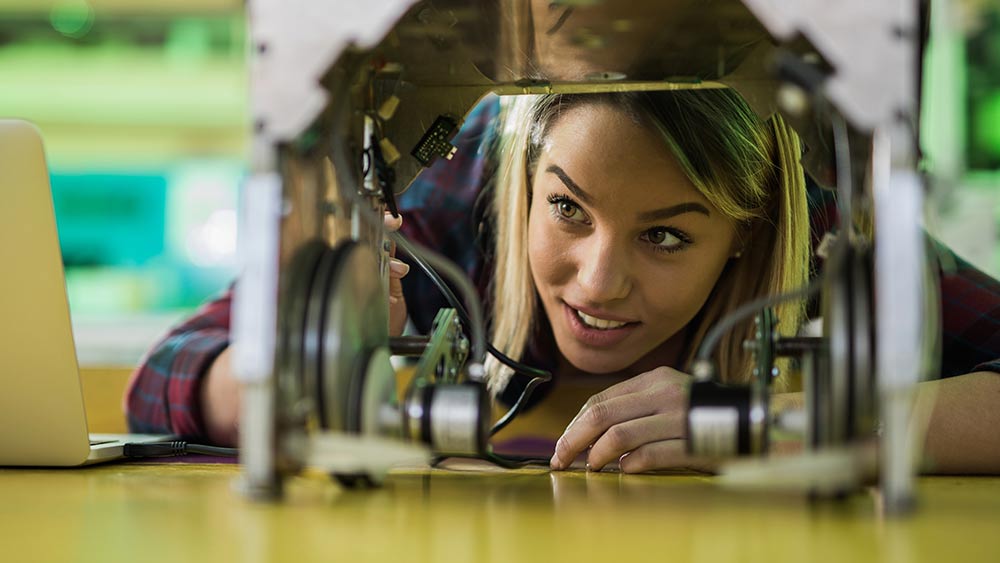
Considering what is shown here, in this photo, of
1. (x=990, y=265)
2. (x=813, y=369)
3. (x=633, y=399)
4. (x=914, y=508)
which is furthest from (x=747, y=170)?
(x=990, y=265)

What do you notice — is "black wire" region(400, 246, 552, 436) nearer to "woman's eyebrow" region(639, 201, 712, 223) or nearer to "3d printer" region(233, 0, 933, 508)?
"3d printer" region(233, 0, 933, 508)

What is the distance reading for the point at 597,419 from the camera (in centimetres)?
92

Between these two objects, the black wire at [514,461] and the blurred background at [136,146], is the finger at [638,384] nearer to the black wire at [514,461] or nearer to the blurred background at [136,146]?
the black wire at [514,461]

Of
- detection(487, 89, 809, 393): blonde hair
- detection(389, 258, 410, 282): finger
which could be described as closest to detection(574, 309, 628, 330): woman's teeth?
detection(487, 89, 809, 393): blonde hair

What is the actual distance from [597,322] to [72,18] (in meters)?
2.37

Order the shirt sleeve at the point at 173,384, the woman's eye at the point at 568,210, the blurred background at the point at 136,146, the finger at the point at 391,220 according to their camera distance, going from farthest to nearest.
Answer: the blurred background at the point at 136,146, the shirt sleeve at the point at 173,384, the woman's eye at the point at 568,210, the finger at the point at 391,220

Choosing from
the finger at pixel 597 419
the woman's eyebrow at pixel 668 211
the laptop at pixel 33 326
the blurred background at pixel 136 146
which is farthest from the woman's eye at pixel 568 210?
the blurred background at pixel 136 146

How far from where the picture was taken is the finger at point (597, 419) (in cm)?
92

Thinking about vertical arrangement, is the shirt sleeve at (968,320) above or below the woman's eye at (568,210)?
below

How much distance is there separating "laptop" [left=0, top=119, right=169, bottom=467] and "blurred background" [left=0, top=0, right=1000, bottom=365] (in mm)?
1925

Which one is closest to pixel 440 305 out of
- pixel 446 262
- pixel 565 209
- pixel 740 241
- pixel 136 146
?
pixel 565 209

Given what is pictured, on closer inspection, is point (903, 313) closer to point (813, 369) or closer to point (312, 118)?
point (813, 369)

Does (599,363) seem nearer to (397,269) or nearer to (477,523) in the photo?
(397,269)

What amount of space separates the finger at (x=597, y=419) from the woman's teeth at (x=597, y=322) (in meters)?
0.38
